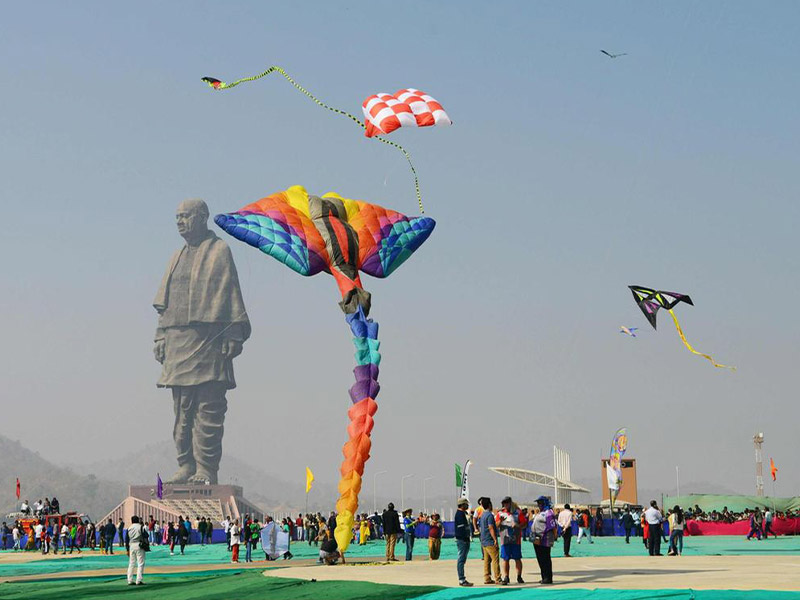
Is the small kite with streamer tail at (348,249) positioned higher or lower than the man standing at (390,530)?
higher

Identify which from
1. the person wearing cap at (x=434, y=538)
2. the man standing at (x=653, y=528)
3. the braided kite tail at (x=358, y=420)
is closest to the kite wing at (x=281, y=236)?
the braided kite tail at (x=358, y=420)

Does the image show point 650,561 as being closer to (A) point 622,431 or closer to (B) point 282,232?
(B) point 282,232

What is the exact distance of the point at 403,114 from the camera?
3419 centimetres

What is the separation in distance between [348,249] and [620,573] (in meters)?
14.5

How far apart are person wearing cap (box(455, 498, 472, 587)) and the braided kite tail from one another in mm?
7077

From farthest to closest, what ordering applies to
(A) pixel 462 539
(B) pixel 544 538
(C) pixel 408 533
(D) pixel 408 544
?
(C) pixel 408 533 < (D) pixel 408 544 < (A) pixel 462 539 < (B) pixel 544 538

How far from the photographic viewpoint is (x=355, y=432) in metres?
34.3

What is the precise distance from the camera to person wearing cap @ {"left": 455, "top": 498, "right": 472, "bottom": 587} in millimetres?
24172

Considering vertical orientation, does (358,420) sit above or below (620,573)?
above

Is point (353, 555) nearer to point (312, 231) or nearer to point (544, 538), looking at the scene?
point (312, 231)

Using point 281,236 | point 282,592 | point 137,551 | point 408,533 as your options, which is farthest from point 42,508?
point 282,592

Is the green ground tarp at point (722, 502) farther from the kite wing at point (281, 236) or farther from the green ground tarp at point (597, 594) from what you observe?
the green ground tarp at point (597, 594)

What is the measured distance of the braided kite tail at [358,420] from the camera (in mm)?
33844

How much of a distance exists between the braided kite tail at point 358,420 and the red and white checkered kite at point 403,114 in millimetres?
5733
